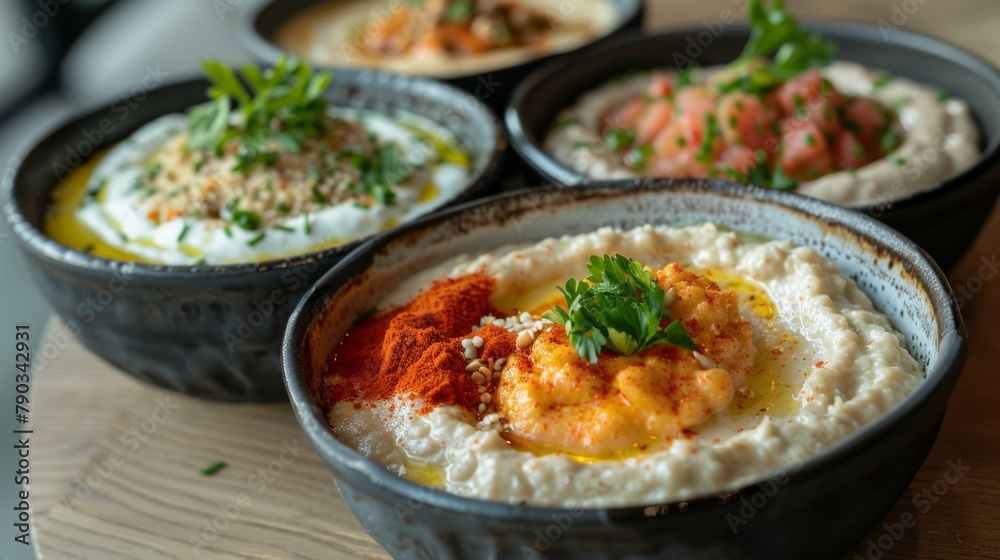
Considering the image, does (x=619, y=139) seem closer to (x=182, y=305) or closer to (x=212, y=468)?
(x=182, y=305)

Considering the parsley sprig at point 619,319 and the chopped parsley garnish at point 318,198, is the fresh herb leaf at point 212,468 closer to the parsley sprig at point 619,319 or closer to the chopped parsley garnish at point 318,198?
the chopped parsley garnish at point 318,198

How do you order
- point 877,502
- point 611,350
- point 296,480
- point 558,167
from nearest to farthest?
point 877,502 → point 611,350 → point 296,480 → point 558,167

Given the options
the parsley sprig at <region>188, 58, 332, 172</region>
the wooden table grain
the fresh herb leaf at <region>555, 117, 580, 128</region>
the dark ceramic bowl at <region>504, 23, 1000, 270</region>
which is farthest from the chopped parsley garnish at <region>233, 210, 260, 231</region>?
the fresh herb leaf at <region>555, 117, 580, 128</region>

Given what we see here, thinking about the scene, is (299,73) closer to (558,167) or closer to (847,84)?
(558,167)

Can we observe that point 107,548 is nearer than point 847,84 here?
Yes

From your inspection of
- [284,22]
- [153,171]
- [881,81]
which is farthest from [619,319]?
[284,22]

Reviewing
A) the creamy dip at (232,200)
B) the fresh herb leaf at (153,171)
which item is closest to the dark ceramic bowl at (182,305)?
the creamy dip at (232,200)

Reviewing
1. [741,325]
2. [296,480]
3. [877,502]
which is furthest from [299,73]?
[877,502]
